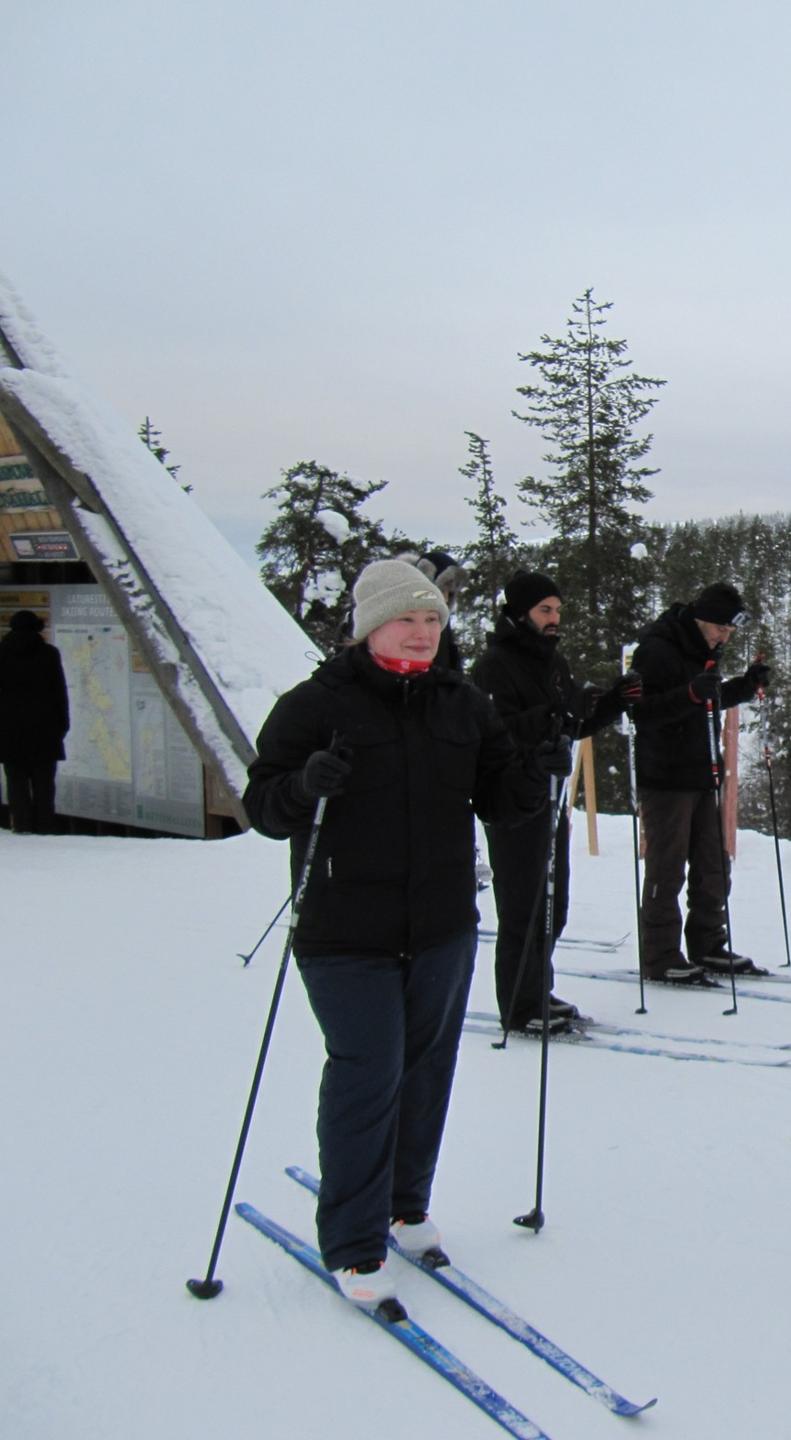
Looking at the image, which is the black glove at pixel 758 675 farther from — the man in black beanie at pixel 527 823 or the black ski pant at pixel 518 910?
the black ski pant at pixel 518 910

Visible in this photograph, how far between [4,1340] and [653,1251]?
1640 mm

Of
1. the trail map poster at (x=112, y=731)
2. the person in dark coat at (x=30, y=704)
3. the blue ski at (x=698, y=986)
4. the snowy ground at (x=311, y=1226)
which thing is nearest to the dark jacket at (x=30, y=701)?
the person in dark coat at (x=30, y=704)

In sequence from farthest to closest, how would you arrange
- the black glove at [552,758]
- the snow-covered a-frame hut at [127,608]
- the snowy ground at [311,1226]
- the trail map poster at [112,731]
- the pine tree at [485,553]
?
the pine tree at [485,553]
the trail map poster at [112,731]
the snow-covered a-frame hut at [127,608]
the black glove at [552,758]
the snowy ground at [311,1226]

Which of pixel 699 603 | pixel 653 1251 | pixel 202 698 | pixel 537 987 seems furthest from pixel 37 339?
pixel 653 1251

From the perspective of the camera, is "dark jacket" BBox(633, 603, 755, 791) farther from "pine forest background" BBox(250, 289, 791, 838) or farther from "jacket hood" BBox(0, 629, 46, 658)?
"pine forest background" BBox(250, 289, 791, 838)

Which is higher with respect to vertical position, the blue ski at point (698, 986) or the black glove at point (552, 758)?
the black glove at point (552, 758)

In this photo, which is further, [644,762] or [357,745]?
[644,762]

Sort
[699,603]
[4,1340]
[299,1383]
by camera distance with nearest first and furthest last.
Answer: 1. [299,1383]
2. [4,1340]
3. [699,603]

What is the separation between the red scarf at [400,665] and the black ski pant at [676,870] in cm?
306

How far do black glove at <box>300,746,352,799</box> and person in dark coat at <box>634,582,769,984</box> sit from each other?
3.20 meters

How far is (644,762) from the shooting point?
5777 millimetres

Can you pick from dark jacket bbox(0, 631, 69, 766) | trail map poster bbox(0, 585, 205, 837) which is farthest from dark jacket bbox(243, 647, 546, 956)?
dark jacket bbox(0, 631, 69, 766)

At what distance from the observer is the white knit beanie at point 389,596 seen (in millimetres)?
2951

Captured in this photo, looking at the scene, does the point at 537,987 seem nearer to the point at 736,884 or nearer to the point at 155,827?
the point at 736,884
